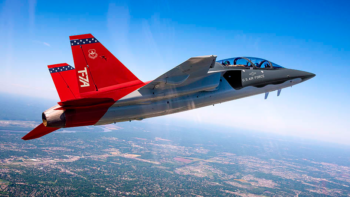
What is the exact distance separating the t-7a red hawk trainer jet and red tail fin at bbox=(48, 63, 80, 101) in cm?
6

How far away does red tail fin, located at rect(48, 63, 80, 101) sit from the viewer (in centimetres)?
928

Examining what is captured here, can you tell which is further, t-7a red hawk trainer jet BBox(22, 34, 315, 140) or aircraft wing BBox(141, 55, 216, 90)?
t-7a red hawk trainer jet BBox(22, 34, 315, 140)

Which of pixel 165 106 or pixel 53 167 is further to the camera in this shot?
pixel 53 167

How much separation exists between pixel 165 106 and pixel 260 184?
9291 cm

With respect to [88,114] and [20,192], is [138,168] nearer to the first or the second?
[20,192]

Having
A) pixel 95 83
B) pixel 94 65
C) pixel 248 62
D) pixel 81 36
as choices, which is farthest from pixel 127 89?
pixel 248 62

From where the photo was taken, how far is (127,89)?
7656 mm

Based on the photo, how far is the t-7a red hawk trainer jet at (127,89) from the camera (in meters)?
7.02

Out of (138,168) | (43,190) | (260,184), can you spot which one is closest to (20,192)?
(43,190)

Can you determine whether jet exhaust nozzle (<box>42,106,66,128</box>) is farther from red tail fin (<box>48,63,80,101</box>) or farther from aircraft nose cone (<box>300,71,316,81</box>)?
aircraft nose cone (<box>300,71,316,81</box>)

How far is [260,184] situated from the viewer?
81562mm

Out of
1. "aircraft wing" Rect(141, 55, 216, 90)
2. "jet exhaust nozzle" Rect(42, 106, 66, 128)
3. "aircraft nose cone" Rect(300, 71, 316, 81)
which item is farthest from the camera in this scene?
"aircraft nose cone" Rect(300, 71, 316, 81)

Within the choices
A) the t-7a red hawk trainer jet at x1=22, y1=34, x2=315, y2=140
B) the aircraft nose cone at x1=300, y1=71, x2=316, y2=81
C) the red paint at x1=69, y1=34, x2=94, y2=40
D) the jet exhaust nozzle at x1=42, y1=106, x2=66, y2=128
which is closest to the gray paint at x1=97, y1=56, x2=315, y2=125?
the t-7a red hawk trainer jet at x1=22, y1=34, x2=315, y2=140

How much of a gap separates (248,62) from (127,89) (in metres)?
6.64
